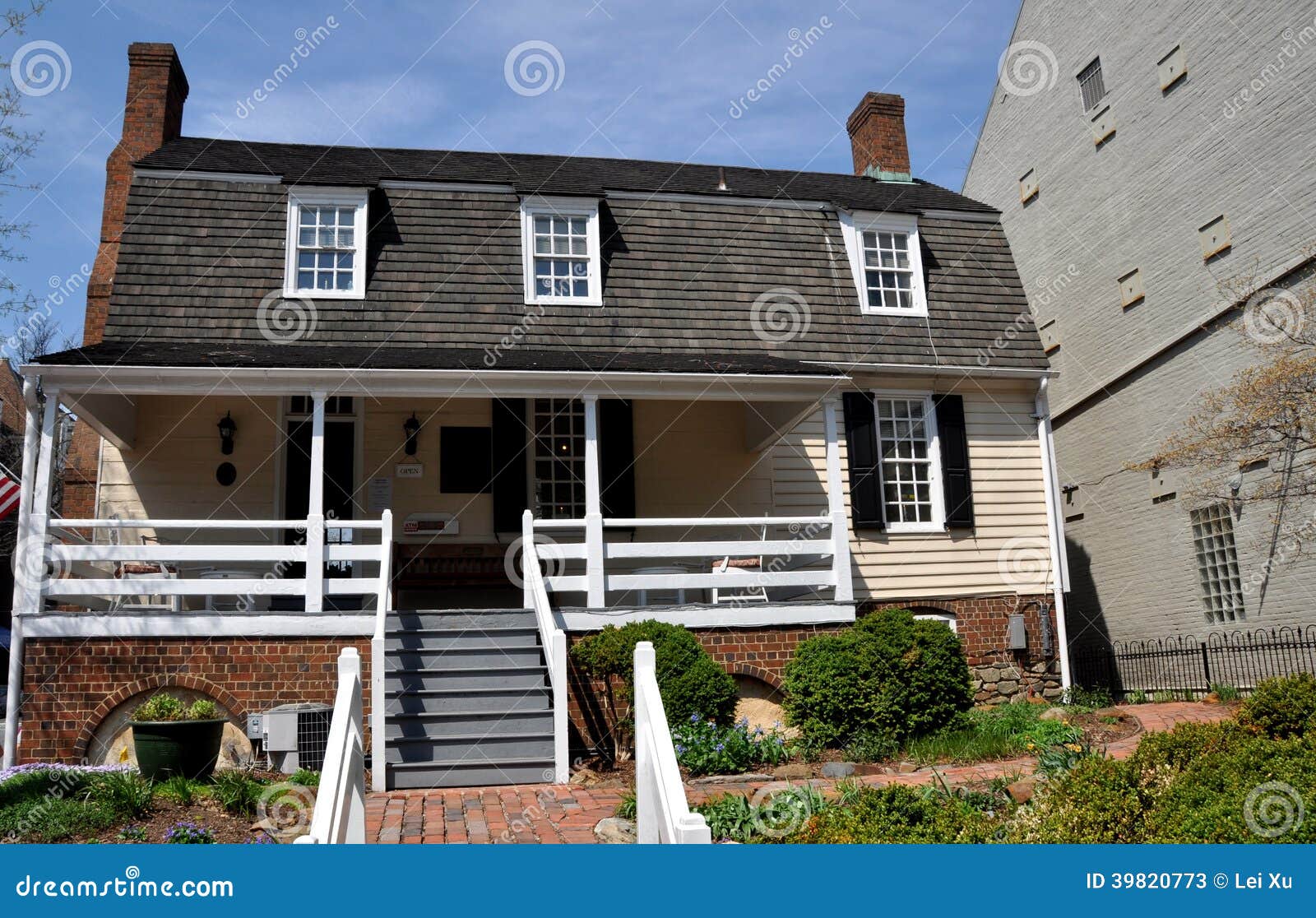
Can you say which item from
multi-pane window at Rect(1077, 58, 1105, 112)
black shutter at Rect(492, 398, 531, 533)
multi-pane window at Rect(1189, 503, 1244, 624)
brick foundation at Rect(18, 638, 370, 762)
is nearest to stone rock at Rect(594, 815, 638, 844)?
brick foundation at Rect(18, 638, 370, 762)

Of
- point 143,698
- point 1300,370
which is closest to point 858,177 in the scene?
point 1300,370

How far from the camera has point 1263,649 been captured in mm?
14977

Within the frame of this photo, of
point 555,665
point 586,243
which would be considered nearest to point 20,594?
point 555,665

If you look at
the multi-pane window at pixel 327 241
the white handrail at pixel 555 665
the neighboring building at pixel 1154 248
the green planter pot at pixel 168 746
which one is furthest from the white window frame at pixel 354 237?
the neighboring building at pixel 1154 248

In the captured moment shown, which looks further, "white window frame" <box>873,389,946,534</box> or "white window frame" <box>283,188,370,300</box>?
"white window frame" <box>873,389,946,534</box>

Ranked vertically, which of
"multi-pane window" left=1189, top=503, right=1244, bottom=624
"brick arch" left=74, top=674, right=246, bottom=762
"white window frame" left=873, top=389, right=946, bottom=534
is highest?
"white window frame" left=873, top=389, right=946, bottom=534

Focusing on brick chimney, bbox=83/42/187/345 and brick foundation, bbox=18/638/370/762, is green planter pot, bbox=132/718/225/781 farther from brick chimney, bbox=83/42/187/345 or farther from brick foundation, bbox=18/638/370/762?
brick chimney, bbox=83/42/187/345

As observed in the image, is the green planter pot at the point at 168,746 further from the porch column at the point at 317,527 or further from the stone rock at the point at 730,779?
the stone rock at the point at 730,779

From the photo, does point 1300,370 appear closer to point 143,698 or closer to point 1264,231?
point 1264,231

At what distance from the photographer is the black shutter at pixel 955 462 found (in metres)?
14.7

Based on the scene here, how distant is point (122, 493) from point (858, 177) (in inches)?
481

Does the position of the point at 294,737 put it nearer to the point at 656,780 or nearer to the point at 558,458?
the point at 656,780

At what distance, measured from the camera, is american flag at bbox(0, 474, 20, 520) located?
15.7 metres

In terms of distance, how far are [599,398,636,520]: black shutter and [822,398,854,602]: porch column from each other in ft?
9.79
